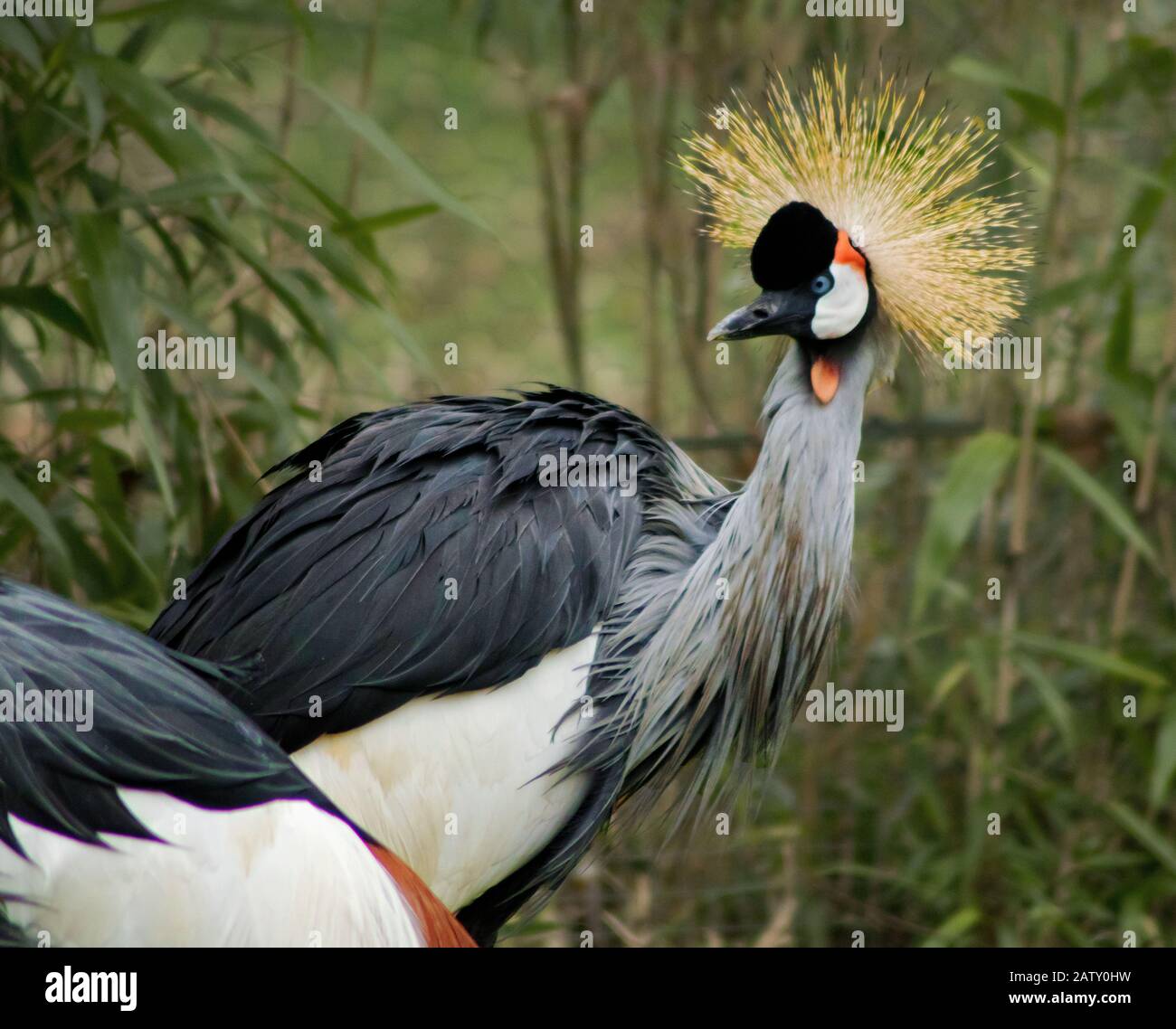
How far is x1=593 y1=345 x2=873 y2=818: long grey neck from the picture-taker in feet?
4.95

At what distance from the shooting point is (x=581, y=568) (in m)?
1.50

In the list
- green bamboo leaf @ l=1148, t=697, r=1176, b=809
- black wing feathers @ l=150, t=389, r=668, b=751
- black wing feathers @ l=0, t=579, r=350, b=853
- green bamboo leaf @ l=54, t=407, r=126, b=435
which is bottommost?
green bamboo leaf @ l=1148, t=697, r=1176, b=809

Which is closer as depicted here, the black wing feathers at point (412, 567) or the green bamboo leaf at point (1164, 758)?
the black wing feathers at point (412, 567)

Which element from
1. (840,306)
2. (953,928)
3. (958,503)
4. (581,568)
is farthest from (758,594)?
(953,928)

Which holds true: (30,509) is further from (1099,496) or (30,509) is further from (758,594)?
(1099,496)

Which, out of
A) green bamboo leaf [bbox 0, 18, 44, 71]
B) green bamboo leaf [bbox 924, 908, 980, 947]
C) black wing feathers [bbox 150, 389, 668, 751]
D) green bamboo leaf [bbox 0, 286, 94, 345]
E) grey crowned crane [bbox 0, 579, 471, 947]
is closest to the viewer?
grey crowned crane [bbox 0, 579, 471, 947]

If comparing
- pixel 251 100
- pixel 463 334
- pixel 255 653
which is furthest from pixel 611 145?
pixel 255 653

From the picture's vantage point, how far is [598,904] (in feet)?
7.46

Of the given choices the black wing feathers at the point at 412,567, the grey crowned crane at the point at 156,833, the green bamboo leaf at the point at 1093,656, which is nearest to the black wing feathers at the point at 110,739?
the grey crowned crane at the point at 156,833

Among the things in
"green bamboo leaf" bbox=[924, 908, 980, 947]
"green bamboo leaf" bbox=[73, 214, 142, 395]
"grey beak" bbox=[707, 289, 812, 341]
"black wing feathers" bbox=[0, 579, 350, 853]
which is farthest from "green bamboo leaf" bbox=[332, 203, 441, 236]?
"green bamboo leaf" bbox=[924, 908, 980, 947]

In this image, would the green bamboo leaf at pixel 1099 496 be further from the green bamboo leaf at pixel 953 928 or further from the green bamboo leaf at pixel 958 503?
the green bamboo leaf at pixel 953 928

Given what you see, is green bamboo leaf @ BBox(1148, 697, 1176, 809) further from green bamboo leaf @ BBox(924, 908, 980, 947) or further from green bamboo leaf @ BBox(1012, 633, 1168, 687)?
green bamboo leaf @ BBox(924, 908, 980, 947)

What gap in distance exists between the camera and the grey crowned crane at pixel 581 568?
4.73 ft

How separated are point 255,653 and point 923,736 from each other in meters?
1.22
